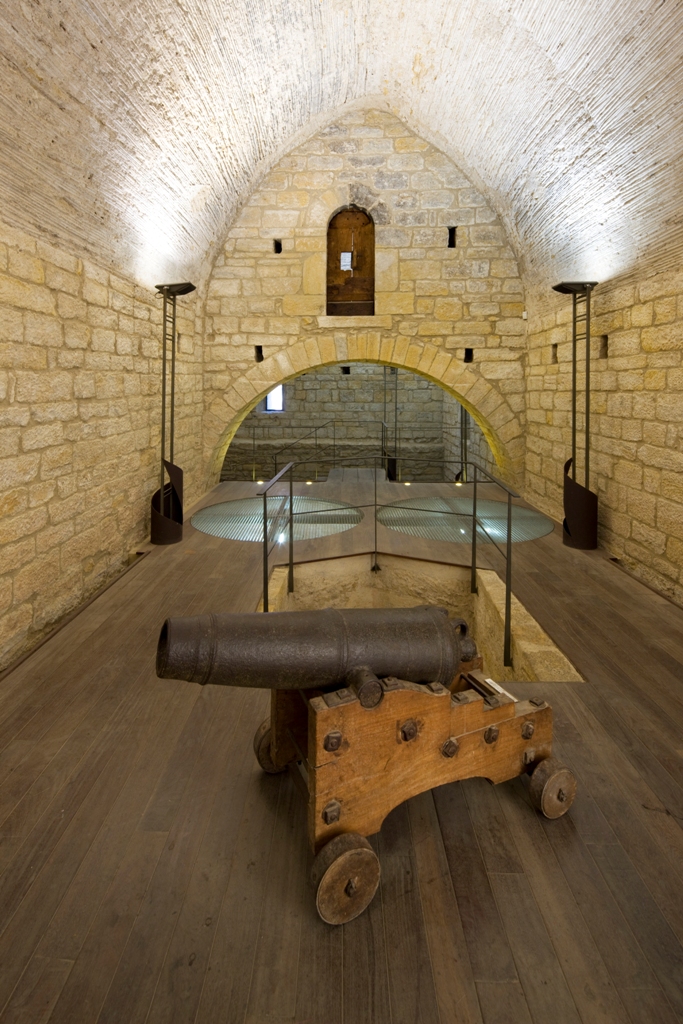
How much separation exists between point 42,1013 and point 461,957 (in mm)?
938

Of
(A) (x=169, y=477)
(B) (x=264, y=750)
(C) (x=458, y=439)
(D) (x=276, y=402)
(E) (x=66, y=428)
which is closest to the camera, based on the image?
(B) (x=264, y=750)

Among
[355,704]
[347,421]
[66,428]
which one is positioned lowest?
[355,704]

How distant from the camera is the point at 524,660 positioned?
314cm

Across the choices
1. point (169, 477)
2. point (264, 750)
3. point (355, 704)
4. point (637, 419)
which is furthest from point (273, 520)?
point (355, 704)

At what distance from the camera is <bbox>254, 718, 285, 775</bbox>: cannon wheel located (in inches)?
81.2

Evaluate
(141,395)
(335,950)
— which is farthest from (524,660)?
(141,395)

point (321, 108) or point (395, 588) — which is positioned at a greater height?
point (321, 108)

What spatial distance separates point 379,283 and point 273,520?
10.0 ft

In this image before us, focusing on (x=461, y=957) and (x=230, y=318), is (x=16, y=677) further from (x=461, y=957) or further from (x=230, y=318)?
(x=230, y=318)

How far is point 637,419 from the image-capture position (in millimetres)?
4391

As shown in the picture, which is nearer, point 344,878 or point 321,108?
point 344,878

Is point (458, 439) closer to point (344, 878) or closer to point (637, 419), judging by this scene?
point (637, 419)

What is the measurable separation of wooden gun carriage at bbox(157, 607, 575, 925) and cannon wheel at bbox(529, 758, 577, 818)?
0.61 feet

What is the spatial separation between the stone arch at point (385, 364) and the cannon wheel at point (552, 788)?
17.9ft
